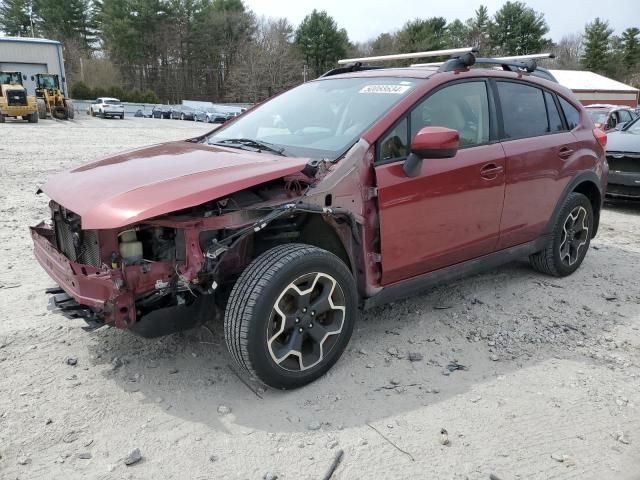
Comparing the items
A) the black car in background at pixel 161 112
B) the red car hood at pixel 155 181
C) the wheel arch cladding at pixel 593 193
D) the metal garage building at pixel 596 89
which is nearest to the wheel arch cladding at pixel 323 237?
the red car hood at pixel 155 181

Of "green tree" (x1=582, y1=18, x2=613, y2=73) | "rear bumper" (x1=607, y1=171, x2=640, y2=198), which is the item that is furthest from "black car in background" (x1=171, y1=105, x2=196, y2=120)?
"green tree" (x1=582, y1=18, x2=613, y2=73)

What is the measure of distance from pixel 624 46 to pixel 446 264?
81.8 meters

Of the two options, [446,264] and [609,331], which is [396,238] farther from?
[609,331]

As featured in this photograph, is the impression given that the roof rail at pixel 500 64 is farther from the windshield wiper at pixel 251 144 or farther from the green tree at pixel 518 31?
the green tree at pixel 518 31

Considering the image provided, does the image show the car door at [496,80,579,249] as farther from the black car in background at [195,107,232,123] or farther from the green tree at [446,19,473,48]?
the green tree at [446,19,473,48]

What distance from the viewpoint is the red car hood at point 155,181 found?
2.61m

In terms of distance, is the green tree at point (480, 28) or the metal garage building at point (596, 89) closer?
the metal garage building at point (596, 89)

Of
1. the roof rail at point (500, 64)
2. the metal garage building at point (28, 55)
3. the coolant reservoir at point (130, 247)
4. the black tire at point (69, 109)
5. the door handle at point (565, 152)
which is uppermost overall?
the metal garage building at point (28, 55)

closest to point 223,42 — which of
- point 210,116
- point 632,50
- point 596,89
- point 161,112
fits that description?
point 161,112

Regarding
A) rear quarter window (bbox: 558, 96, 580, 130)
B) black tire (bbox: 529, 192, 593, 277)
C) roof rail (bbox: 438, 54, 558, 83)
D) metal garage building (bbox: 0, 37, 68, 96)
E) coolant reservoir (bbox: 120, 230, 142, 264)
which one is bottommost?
black tire (bbox: 529, 192, 593, 277)

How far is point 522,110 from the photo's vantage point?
170 inches

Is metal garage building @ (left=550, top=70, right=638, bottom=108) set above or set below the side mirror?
above

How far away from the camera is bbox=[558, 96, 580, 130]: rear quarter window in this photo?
4777 mm

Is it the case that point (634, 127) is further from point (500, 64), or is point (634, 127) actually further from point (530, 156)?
point (530, 156)
